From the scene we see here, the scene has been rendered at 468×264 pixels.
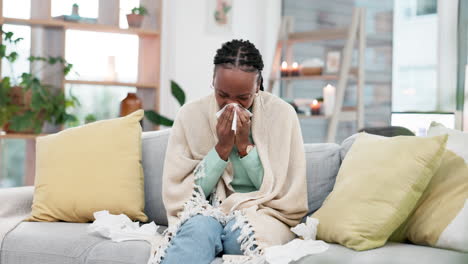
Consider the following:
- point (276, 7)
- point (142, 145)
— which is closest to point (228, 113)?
point (142, 145)

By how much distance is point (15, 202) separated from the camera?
8.84 ft

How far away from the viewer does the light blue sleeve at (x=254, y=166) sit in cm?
227

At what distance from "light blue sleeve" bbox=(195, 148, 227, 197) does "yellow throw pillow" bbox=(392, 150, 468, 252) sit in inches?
24.5

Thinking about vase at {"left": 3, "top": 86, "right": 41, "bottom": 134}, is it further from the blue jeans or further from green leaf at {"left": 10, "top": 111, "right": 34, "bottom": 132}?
the blue jeans

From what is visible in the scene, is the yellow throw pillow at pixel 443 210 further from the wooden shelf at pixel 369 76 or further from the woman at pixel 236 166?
the wooden shelf at pixel 369 76

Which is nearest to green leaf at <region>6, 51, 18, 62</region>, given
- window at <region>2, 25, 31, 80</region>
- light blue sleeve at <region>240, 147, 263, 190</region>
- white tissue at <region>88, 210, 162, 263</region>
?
window at <region>2, 25, 31, 80</region>

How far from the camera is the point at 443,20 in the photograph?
510 cm

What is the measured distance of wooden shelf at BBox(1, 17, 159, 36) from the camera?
15.6 feet

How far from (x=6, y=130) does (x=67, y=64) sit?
2.19 feet

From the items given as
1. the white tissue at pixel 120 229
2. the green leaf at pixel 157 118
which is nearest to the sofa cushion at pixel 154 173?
the white tissue at pixel 120 229

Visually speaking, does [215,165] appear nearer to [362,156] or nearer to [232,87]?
[232,87]

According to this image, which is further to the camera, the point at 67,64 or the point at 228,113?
the point at 67,64

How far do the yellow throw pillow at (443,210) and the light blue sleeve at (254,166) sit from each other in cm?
49

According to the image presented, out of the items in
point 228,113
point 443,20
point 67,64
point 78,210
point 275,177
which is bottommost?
point 78,210
